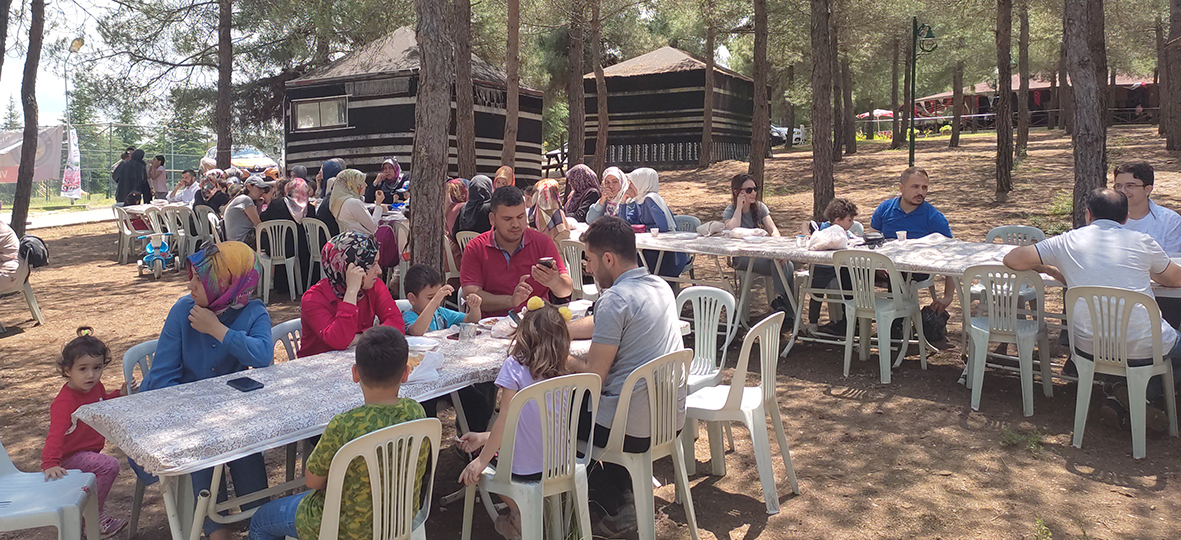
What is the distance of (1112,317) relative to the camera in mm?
4223

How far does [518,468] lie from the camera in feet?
9.50

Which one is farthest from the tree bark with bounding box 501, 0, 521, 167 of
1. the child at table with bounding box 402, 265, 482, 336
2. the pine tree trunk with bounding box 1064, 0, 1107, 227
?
the child at table with bounding box 402, 265, 482, 336

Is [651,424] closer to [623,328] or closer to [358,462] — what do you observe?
[623,328]

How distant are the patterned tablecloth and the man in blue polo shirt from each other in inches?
174

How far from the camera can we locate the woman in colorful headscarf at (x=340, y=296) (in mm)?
3549

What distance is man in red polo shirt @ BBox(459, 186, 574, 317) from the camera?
4.60 m

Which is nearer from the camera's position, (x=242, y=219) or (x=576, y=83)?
(x=242, y=219)

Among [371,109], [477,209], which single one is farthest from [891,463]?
[371,109]

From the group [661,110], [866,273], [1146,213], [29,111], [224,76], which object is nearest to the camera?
[1146,213]

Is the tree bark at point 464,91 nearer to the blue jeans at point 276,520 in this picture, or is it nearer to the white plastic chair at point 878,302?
the white plastic chair at point 878,302

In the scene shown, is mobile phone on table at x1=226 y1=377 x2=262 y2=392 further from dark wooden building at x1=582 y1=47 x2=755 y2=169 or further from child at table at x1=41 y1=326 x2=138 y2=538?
dark wooden building at x1=582 y1=47 x2=755 y2=169

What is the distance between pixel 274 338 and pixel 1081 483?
12.6 feet

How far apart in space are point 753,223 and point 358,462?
5504 millimetres

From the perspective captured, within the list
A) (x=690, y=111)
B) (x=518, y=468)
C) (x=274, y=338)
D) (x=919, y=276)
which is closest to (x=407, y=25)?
(x=690, y=111)
